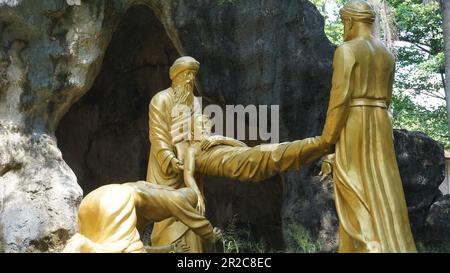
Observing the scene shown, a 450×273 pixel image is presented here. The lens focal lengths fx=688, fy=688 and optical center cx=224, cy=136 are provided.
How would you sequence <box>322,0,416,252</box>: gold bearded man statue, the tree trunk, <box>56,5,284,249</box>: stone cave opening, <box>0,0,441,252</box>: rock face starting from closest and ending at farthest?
<box>322,0,416,252</box>: gold bearded man statue
<box>0,0,441,252</box>: rock face
the tree trunk
<box>56,5,284,249</box>: stone cave opening

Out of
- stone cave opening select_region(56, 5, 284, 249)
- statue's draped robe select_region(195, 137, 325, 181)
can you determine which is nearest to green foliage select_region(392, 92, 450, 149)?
stone cave opening select_region(56, 5, 284, 249)

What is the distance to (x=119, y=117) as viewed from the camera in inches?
490

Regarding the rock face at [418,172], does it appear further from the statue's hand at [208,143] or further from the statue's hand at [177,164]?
the statue's hand at [177,164]

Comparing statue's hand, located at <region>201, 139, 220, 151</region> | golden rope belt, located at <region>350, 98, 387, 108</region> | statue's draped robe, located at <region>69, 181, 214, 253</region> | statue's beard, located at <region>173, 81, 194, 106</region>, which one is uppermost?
statue's beard, located at <region>173, 81, 194, 106</region>

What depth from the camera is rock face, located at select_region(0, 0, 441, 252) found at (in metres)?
9.84

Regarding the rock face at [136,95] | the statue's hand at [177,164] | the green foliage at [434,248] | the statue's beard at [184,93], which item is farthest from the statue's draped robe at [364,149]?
the green foliage at [434,248]

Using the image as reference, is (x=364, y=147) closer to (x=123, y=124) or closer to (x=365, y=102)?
(x=365, y=102)

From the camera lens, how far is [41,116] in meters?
10.2

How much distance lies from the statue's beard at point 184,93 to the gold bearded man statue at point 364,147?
228 cm

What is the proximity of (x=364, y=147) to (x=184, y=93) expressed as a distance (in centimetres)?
267

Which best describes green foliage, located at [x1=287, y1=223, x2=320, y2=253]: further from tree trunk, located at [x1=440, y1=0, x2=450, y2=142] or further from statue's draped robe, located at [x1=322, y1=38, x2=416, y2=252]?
statue's draped robe, located at [x1=322, y1=38, x2=416, y2=252]
